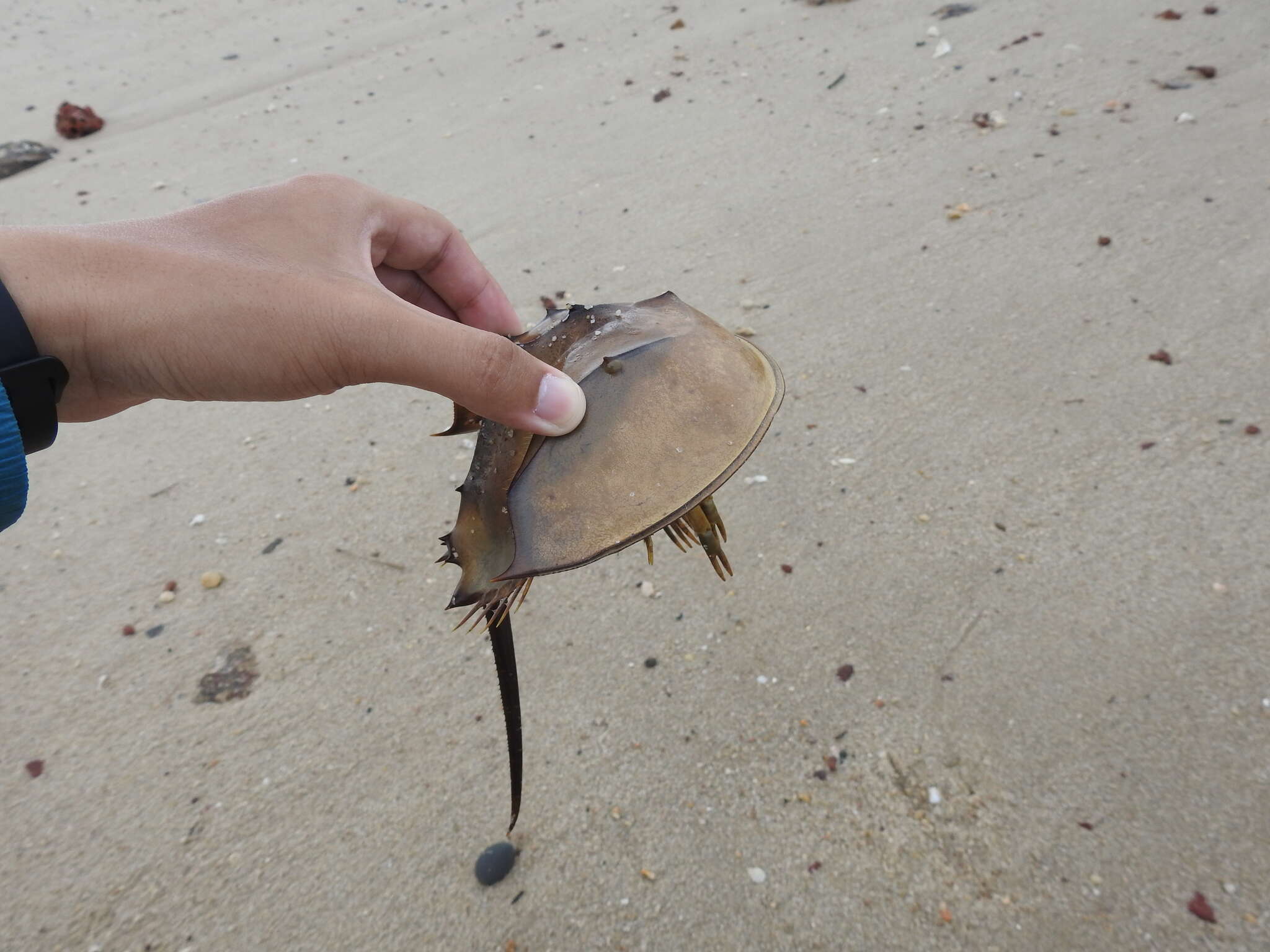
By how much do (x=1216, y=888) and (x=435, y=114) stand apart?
393 cm

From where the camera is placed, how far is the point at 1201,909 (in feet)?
3.95

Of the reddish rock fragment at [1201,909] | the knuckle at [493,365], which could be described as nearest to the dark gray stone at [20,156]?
the knuckle at [493,365]

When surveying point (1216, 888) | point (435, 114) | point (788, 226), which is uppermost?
point (435, 114)

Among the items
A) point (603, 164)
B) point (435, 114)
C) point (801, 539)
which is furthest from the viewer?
point (435, 114)

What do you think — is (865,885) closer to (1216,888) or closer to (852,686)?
(852,686)

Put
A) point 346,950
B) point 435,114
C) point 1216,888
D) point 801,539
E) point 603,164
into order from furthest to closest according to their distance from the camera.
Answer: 1. point 435,114
2. point 603,164
3. point 801,539
4. point 346,950
5. point 1216,888

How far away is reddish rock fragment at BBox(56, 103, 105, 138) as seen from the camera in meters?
4.22

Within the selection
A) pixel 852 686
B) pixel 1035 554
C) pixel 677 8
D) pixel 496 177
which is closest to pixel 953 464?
pixel 1035 554

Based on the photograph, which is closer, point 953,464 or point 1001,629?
point 1001,629

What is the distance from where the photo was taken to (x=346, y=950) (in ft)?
4.38

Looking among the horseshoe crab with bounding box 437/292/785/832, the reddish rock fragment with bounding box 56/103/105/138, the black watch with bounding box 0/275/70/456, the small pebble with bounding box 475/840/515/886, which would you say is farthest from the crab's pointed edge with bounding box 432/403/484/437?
the reddish rock fragment with bounding box 56/103/105/138

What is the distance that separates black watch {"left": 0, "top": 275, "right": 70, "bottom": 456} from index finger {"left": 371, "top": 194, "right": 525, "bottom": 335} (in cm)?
53

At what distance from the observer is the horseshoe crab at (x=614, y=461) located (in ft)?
3.15

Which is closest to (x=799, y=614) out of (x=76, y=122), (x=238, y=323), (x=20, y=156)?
(x=238, y=323)
